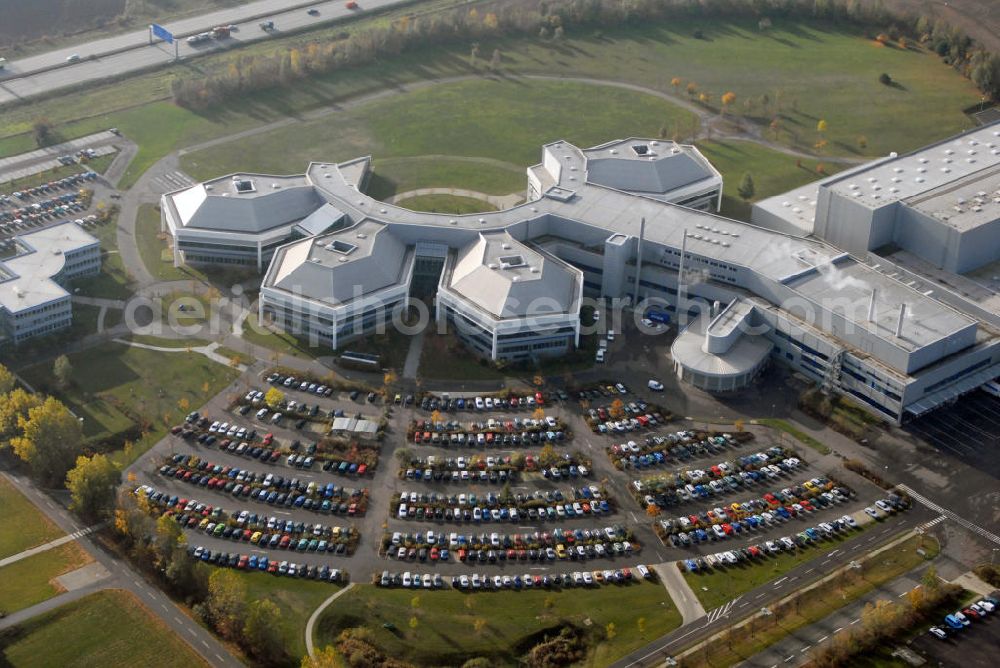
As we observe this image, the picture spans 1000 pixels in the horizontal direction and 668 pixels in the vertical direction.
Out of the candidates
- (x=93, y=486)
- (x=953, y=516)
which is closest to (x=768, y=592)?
(x=953, y=516)

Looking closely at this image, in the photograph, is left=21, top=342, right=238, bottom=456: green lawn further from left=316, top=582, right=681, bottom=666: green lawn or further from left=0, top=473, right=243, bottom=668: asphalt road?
left=316, top=582, right=681, bottom=666: green lawn

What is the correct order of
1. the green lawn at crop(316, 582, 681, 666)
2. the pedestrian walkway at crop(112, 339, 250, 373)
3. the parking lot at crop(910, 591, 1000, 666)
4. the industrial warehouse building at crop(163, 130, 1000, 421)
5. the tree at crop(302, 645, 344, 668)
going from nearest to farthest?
the tree at crop(302, 645, 344, 668) < the parking lot at crop(910, 591, 1000, 666) < the green lawn at crop(316, 582, 681, 666) < the industrial warehouse building at crop(163, 130, 1000, 421) < the pedestrian walkway at crop(112, 339, 250, 373)

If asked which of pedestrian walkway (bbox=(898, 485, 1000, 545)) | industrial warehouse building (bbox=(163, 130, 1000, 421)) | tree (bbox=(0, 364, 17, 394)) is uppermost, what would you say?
industrial warehouse building (bbox=(163, 130, 1000, 421))

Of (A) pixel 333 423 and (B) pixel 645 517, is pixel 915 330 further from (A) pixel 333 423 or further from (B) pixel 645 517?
(A) pixel 333 423

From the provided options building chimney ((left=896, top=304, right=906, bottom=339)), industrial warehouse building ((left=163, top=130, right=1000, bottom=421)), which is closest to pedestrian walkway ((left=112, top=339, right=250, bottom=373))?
industrial warehouse building ((left=163, top=130, right=1000, bottom=421))

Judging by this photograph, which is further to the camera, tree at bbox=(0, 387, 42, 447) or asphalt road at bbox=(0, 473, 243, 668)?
tree at bbox=(0, 387, 42, 447)

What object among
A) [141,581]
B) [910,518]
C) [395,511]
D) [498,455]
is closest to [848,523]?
[910,518]

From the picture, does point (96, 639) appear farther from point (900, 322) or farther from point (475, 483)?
point (900, 322)
